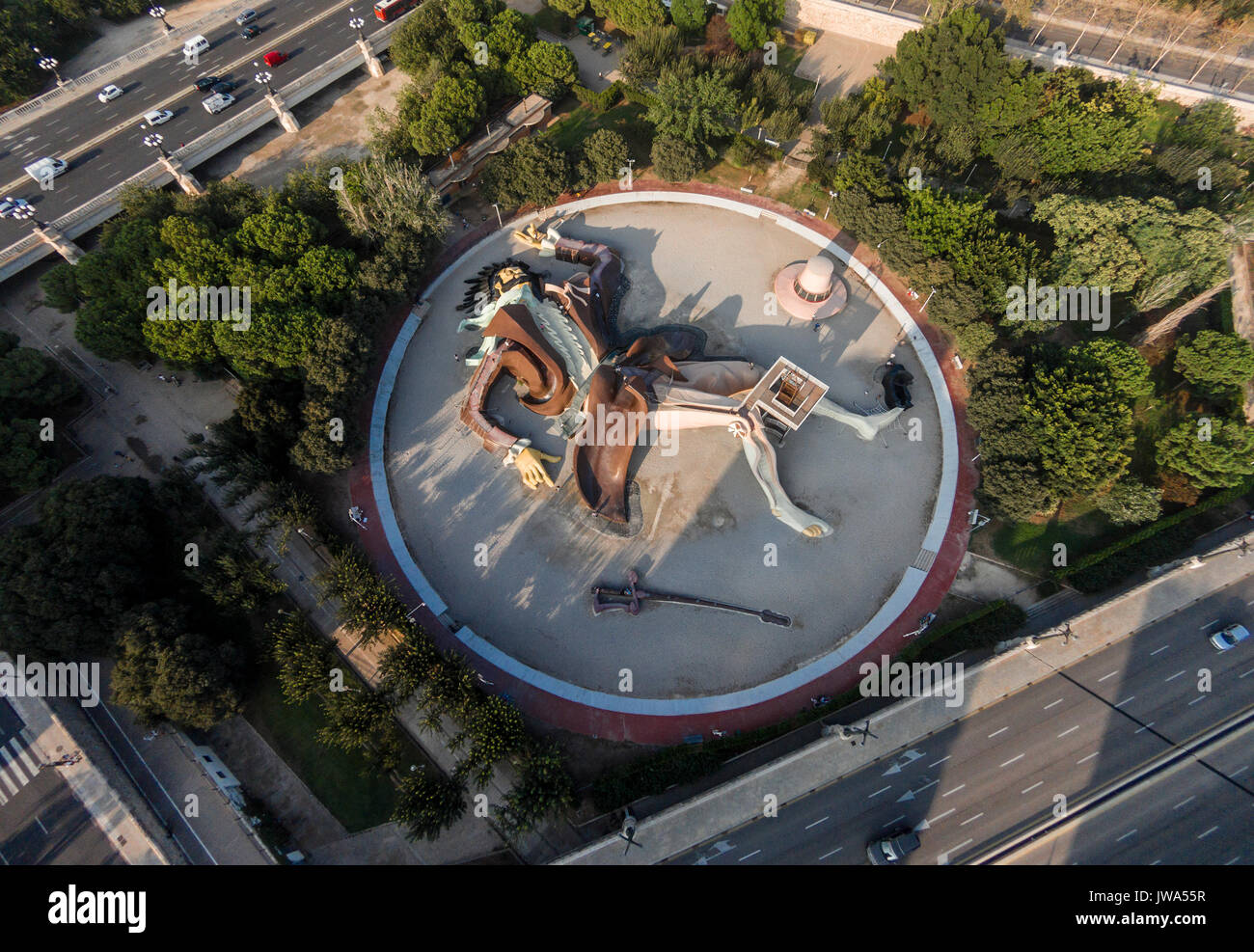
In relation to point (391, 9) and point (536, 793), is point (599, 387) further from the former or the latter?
point (391, 9)

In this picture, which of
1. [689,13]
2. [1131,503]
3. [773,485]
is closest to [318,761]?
[773,485]

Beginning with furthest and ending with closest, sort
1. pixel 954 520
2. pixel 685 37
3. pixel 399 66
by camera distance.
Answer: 1. pixel 685 37
2. pixel 399 66
3. pixel 954 520

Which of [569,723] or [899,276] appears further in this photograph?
[899,276]

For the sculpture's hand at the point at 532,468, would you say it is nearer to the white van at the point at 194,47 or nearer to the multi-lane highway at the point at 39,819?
the multi-lane highway at the point at 39,819

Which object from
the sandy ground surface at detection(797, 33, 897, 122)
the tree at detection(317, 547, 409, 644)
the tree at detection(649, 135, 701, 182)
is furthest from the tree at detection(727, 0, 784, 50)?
the tree at detection(317, 547, 409, 644)

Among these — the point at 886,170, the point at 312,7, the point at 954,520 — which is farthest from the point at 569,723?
the point at 312,7

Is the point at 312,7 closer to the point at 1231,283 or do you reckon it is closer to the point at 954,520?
the point at 954,520
